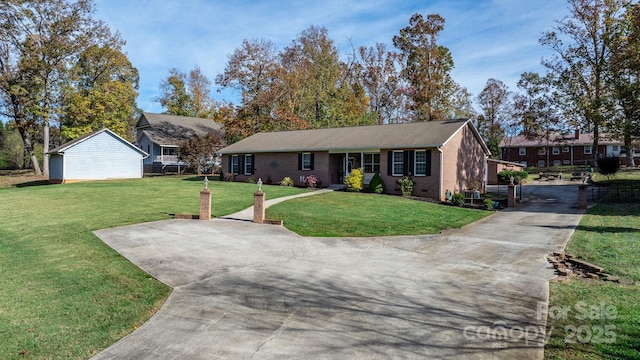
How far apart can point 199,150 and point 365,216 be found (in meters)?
26.7

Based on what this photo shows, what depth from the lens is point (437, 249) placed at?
29.9 ft

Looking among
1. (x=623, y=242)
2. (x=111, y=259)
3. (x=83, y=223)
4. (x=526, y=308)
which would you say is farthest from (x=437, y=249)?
(x=83, y=223)

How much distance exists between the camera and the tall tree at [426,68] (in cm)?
3756

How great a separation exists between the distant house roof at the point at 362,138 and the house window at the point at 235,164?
64 centimetres

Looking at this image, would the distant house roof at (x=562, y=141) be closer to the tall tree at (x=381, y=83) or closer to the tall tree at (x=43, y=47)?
the tall tree at (x=381, y=83)

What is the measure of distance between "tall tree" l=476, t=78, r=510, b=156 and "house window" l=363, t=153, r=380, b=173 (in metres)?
34.0

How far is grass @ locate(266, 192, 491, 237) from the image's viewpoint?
11480mm

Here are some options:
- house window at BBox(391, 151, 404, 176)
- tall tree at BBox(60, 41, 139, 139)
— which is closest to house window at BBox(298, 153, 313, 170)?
house window at BBox(391, 151, 404, 176)

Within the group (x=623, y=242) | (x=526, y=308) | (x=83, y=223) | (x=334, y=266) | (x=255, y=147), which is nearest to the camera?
(x=526, y=308)

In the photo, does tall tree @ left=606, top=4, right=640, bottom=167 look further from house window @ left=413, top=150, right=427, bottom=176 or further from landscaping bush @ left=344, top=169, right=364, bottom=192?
landscaping bush @ left=344, top=169, right=364, bottom=192

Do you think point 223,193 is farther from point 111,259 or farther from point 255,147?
point 111,259

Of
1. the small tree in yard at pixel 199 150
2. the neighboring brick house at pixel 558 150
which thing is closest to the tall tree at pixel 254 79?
the small tree in yard at pixel 199 150

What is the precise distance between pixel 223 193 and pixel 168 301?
15656 millimetres

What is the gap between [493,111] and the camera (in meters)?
51.7
